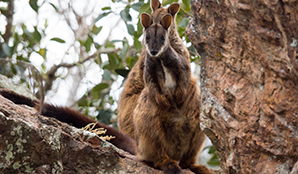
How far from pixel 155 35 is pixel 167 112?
0.99 metres

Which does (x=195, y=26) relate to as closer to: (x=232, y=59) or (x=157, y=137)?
(x=232, y=59)

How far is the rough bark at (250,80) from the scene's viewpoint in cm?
248

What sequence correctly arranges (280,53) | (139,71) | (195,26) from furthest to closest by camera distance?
1. (139,71)
2. (195,26)
3. (280,53)

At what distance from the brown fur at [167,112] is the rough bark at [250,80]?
81 centimetres

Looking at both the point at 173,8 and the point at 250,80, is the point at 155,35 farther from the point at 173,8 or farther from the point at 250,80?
the point at 250,80

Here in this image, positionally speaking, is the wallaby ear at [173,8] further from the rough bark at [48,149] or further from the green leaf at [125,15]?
the rough bark at [48,149]

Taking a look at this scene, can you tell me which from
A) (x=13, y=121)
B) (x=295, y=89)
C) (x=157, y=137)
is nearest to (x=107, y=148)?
(x=157, y=137)

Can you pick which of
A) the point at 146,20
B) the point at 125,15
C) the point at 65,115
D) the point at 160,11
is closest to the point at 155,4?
the point at 160,11

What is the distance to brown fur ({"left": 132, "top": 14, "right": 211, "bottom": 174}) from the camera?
3.96 metres

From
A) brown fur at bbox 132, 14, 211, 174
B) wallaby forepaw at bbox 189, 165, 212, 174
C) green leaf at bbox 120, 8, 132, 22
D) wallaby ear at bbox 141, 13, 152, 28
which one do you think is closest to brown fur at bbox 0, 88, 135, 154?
brown fur at bbox 132, 14, 211, 174

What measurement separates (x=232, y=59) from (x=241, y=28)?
322 mm

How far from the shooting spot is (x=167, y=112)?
409 centimetres

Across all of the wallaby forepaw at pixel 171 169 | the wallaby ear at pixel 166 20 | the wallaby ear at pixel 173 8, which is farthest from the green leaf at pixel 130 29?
the wallaby forepaw at pixel 171 169

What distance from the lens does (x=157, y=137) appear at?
397 cm
